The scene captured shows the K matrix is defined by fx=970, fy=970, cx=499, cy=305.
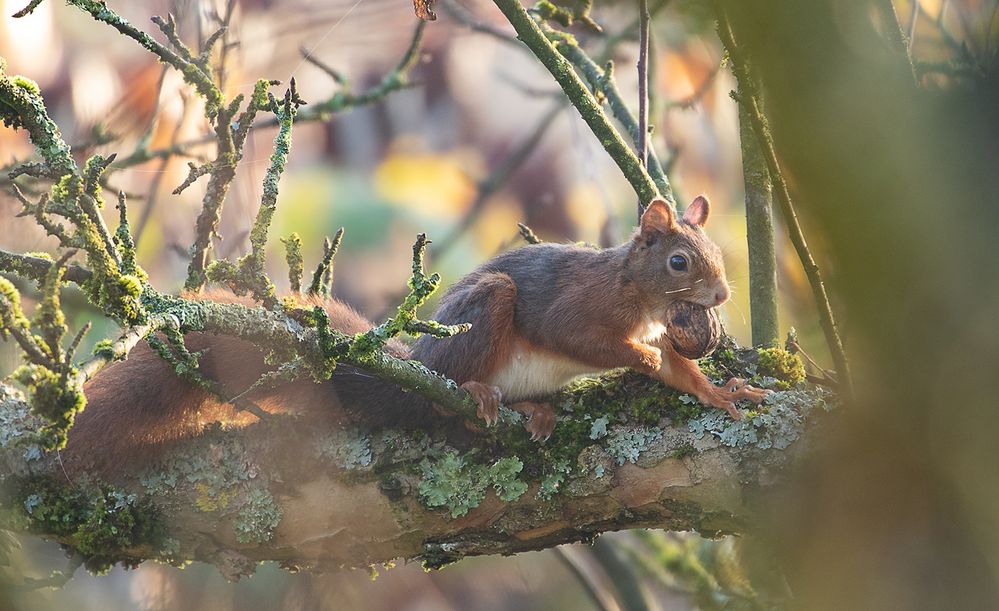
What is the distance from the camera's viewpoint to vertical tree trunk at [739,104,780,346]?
10.8 feet

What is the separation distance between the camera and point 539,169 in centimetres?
914

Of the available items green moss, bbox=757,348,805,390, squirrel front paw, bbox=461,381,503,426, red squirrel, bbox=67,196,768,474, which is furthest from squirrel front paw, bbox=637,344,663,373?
squirrel front paw, bbox=461,381,503,426

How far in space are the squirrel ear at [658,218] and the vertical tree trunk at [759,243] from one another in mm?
274

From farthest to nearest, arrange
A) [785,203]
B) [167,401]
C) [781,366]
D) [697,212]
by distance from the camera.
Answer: [697,212], [781,366], [167,401], [785,203]

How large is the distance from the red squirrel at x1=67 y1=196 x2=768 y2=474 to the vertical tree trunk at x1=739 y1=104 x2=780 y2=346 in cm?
12

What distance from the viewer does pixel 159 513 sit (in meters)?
2.68

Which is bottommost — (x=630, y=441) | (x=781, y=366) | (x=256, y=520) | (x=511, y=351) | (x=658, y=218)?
(x=256, y=520)

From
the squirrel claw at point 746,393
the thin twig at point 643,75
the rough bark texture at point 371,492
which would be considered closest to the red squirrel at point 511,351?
the squirrel claw at point 746,393

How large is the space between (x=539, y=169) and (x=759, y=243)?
5.91 m

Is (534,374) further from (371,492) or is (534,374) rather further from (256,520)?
(256,520)

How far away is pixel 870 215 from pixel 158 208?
14.6 feet

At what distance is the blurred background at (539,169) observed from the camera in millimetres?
1081

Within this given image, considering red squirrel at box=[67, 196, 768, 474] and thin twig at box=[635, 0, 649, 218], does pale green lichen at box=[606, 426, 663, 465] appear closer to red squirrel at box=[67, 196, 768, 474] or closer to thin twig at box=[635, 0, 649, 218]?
red squirrel at box=[67, 196, 768, 474]

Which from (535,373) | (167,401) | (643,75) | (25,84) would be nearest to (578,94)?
(643,75)
